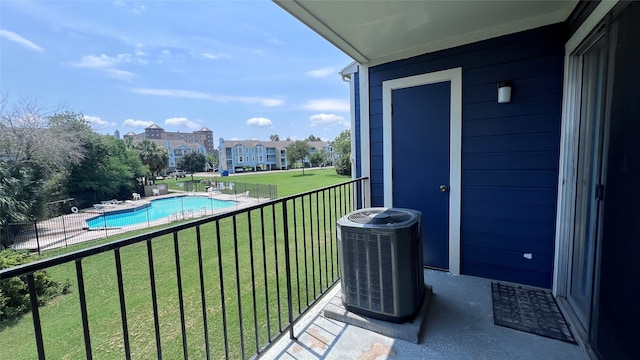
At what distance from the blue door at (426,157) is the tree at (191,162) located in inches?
1579

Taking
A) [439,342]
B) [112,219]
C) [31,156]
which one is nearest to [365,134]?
[439,342]

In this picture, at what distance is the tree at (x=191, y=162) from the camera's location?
38.5 metres

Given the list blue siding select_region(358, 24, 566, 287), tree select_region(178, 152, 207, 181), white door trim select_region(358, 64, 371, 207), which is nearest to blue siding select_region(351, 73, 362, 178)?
Answer: white door trim select_region(358, 64, 371, 207)

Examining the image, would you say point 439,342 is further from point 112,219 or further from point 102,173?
point 102,173

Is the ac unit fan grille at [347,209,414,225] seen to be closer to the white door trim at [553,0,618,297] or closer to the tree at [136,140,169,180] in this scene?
the white door trim at [553,0,618,297]

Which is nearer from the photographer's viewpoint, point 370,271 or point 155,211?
point 370,271

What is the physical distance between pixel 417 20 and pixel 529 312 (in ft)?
7.69

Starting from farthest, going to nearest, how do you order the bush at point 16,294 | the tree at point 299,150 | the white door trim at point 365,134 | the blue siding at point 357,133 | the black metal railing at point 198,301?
the tree at point 299,150 → the bush at point 16,294 → the blue siding at point 357,133 → the white door trim at point 365,134 → the black metal railing at point 198,301

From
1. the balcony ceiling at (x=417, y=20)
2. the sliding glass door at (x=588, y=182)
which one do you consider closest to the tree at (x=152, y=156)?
the balcony ceiling at (x=417, y=20)

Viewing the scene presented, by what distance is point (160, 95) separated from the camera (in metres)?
38.4

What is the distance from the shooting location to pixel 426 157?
2715 mm

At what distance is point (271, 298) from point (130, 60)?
3675 centimetres

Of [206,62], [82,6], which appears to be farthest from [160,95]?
[82,6]

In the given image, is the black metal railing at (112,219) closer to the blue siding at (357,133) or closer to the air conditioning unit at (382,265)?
the blue siding at (357,133)
